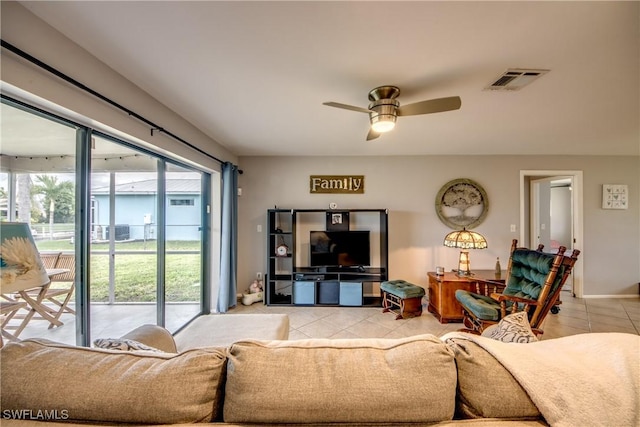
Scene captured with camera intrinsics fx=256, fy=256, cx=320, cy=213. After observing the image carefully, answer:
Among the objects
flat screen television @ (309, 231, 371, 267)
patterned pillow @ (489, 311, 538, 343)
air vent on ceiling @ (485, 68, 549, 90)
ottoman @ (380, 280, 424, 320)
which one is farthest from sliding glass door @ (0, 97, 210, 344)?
air vent on ceiling @ (485, 68, 549, 90)

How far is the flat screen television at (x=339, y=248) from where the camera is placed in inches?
157

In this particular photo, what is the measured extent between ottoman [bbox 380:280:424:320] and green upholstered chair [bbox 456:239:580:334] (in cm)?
53

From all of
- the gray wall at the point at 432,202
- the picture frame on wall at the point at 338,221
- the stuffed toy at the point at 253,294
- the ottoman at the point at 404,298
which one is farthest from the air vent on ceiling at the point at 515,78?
Result: the stuffed toy at the point at 253,294

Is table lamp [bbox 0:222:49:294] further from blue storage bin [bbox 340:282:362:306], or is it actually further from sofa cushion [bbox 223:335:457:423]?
blue storage bin [bbox 340:282:362:306]

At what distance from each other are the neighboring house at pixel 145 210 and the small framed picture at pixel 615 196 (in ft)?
20.7

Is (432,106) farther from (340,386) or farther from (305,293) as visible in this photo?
(305,293)

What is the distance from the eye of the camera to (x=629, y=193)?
164 inches

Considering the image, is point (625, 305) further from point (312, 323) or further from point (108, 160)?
point (108, 160)

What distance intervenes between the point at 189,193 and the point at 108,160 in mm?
1240

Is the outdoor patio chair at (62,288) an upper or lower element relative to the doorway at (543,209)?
lower

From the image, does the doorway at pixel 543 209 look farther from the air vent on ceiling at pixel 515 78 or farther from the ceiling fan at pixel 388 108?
the ceiling fan at pixel 388 108

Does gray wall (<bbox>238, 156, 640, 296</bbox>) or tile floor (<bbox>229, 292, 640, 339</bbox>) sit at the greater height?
gray wall (<bbox>238, 156, 640, 296</bbox>)

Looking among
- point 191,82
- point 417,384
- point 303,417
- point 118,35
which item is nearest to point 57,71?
point 118,35

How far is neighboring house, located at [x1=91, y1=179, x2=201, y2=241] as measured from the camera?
2.02m
